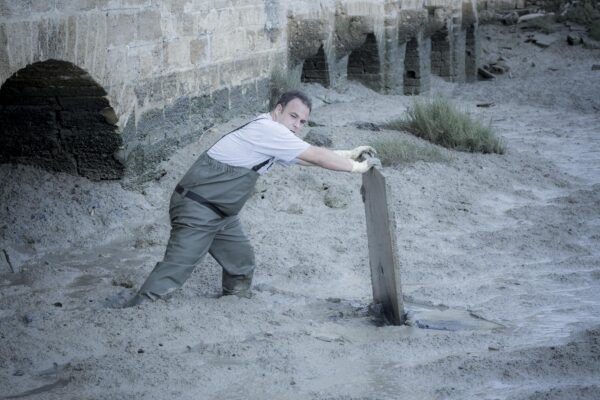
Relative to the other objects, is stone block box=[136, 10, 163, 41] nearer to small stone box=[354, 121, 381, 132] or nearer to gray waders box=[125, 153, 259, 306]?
gray waders box=[125, 153, 259, 306]

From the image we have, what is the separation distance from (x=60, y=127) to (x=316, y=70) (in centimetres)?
565

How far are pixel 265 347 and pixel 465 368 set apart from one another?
98 centimetres

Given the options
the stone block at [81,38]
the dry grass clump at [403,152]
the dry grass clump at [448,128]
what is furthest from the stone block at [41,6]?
the dry grass clump at [448,128]

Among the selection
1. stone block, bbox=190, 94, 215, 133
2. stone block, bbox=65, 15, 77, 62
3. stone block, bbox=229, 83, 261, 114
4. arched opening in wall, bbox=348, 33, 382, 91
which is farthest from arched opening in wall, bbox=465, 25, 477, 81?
stone block, bbox=65, 15, 77, 62

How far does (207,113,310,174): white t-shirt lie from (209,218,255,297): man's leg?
0.47 meters

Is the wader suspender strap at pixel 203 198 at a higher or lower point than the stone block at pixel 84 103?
lower

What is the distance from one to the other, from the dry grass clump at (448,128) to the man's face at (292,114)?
4735 millimetres

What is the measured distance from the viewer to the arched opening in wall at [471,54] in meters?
18.9

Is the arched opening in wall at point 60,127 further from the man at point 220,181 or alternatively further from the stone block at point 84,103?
the man at point 220,181

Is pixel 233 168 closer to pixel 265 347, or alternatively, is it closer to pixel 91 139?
pixel 265 347

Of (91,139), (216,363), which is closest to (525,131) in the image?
(91,139)

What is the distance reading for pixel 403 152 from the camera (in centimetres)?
857

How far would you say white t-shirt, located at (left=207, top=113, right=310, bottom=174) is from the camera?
15.8ft

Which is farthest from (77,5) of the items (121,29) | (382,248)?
(382,248)
